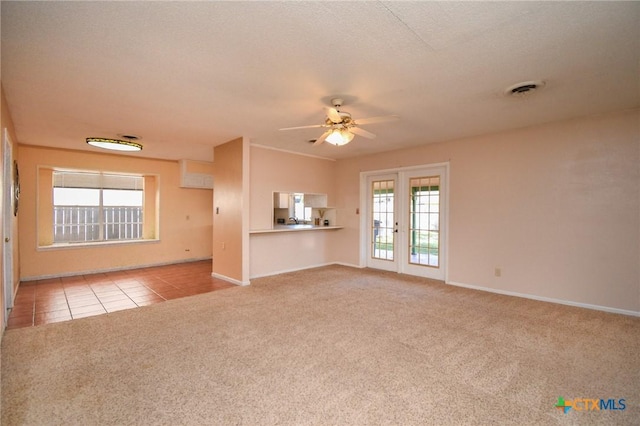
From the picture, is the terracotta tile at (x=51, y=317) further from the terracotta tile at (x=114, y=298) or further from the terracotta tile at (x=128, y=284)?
the terracotta tile at (x=128, y=284)

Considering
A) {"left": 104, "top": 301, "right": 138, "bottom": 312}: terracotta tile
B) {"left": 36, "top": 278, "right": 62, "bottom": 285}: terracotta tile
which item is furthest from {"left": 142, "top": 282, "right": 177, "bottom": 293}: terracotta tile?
{"left": 36, "top": 278, "right": 62, "bottom": 285}: terracotta tile

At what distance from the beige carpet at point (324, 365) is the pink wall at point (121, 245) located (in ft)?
10.1

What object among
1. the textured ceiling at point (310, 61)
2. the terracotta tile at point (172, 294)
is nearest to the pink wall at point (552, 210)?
the textured ceiling at point (310, 61)

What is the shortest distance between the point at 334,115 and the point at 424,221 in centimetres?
335

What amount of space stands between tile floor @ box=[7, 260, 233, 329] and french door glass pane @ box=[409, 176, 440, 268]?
3527 mm

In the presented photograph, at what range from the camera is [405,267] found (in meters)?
5.80

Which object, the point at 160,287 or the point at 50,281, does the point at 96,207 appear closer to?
the point at 50,281

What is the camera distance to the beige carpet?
1854 mm

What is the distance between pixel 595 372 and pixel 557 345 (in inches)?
18.2

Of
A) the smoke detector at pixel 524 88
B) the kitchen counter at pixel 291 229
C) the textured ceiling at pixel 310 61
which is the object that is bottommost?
the kitchen counter at pixel 291 229

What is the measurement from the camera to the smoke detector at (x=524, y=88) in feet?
9.10

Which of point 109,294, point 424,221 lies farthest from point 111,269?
point 424,221

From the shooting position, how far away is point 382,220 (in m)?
6.21

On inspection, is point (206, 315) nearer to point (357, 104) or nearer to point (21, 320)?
point (21, 320)
